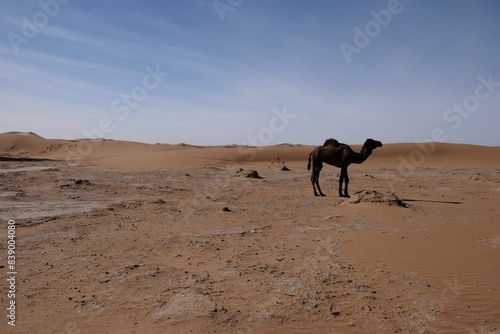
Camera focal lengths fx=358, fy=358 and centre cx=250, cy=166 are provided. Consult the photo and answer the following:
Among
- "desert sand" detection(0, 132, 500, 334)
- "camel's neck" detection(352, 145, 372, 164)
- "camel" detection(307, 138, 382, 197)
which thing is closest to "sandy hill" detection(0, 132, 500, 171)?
"camel" detection(307, 138, 382, 197)

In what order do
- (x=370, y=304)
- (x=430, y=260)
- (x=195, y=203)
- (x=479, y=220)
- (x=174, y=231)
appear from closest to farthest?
(x=370, y=304), (x=430, y=260), (x=174, y=231), (x=479, y=220), (x=195, y=203)

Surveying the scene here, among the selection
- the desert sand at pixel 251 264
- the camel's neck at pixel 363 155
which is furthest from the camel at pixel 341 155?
the desert sand at pixel 251 264

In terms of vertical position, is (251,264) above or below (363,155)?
below

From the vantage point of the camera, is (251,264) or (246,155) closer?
(251,264)

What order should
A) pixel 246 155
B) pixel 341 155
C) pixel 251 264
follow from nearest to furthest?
pixel 251 264 < pixel 341 155 < pixel 246 155

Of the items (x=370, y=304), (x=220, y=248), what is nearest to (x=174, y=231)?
(x=220, y=248)

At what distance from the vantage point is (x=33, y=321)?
444 centimetres

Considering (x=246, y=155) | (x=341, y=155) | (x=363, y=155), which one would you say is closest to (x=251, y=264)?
(x=341, y=155)

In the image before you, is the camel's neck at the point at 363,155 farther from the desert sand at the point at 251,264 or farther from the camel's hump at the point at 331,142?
the desert sand at the point at 251,264

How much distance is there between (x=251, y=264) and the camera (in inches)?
251

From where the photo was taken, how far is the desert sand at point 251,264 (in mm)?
4527

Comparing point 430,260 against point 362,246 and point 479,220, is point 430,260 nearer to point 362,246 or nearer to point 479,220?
point 362,246

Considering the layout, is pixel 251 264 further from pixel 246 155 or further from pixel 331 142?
pixel 246 155

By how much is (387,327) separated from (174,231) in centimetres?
556
